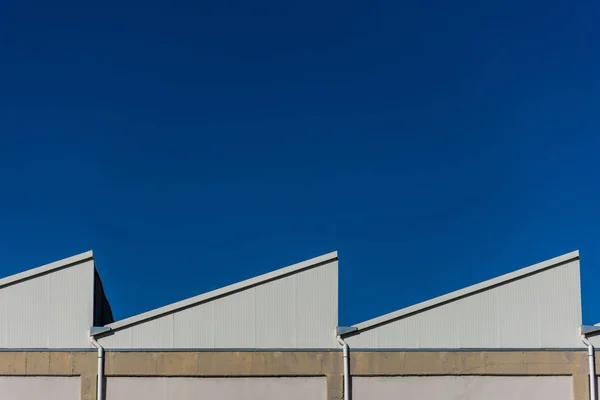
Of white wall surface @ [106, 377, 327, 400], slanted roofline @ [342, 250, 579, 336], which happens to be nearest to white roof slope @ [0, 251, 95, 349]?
white wall surface @ [106, 377, 327, 400]

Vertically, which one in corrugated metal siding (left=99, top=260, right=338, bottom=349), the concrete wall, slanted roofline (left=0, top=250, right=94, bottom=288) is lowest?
the concrete wall

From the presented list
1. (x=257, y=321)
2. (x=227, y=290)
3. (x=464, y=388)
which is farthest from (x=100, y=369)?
(x=464, y=388)

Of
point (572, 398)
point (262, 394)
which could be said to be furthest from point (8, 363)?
point (572, 398)

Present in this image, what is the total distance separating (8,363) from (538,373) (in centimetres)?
1181

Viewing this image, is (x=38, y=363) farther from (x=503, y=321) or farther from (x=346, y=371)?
(x=503, y=321)

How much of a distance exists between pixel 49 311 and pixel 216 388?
160 inches

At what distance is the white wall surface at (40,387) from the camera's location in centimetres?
1702

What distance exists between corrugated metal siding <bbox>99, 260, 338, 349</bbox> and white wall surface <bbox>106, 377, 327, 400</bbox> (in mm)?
748

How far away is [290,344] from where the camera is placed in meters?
17.6

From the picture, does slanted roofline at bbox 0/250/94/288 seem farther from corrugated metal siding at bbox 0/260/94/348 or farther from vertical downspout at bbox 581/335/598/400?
vertical downspout at bbox 581/335/598/400

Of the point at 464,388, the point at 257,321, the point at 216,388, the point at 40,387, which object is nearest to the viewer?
the point at 40,387

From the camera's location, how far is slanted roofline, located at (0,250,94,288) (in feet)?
57.0

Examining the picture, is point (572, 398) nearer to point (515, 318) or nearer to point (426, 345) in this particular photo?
point (515, 318)

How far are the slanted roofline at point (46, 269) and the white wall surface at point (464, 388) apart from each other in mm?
6708
